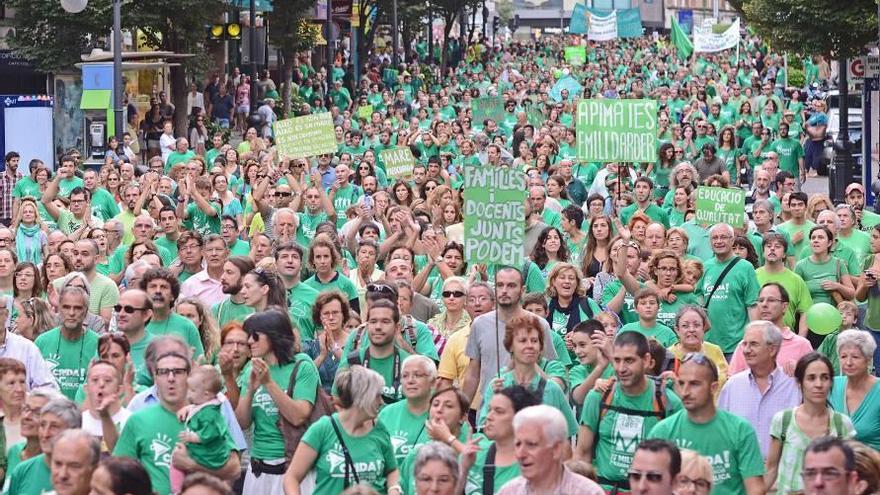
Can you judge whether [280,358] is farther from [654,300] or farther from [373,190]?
[373,190]

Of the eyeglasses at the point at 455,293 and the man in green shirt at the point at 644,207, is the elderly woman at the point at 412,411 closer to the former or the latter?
the eyeglasses at the point at 455,293

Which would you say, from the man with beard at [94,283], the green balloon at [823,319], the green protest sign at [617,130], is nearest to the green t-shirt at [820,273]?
the green balloon at [823,319]

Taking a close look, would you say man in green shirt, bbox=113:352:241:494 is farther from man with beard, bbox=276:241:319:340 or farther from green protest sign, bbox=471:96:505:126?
green protest sign, bbox=471:96:505:126

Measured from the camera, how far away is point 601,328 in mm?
10414

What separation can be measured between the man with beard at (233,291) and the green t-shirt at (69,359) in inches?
44.3

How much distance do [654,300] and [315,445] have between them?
3281 mm

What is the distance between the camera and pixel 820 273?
45.0 feet

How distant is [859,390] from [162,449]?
3282 mm

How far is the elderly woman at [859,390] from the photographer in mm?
9312

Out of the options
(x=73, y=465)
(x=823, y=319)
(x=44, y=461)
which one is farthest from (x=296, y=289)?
(x=73, y=465)

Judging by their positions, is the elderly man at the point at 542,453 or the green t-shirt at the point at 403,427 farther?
the green t-shirt at the point at 403,427

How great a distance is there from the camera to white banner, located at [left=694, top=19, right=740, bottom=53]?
5569 centimetres

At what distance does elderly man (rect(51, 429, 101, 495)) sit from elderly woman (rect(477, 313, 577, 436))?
225 cm

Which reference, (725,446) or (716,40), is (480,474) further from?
(716,40)
